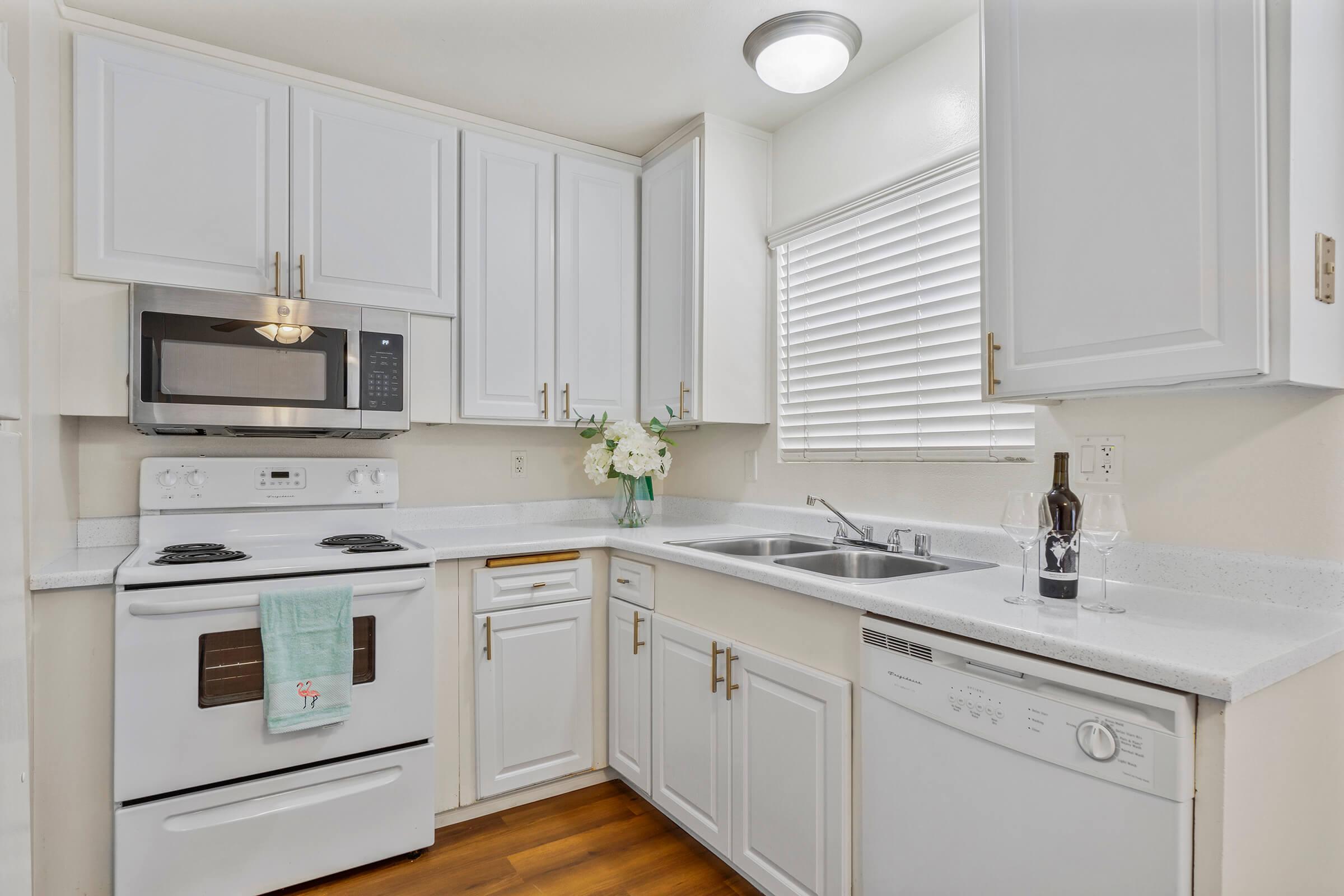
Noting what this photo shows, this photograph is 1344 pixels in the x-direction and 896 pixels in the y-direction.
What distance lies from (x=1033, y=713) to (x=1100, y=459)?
748 millimetres

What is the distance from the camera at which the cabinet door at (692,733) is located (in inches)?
76.7

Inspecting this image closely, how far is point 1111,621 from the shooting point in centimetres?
128

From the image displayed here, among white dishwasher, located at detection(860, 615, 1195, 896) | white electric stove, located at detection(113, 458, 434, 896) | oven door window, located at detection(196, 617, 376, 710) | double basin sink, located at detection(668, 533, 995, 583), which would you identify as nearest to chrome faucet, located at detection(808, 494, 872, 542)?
double basin sink, located at detection(668, 533, 995, 583)

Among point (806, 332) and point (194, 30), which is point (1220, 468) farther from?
point (194, 30)

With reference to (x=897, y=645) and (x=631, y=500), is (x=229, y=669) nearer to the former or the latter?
(x=631, y=500)

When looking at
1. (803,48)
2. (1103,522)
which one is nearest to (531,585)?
(1103,522)

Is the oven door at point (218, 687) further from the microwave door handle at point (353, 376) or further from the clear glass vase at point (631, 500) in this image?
the clear glass vase at point (631, 500)

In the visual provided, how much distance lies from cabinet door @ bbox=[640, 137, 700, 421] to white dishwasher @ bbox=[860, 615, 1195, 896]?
4.63ft

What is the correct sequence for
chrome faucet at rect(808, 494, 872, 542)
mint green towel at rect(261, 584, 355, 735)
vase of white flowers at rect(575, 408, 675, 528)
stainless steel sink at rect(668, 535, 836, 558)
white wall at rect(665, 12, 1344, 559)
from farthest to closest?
vase of white flowers at rect(575, 408, 675, 528) → stainless steel sink at rect(668, 535, 836, 558) → chrome faucet at rect(808, 494, 872, 542) → mint green towel at rect(261, 584, 355, 735) → white wall at rect(665, 12, 1344, 559)

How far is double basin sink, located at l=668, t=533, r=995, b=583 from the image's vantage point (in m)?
1.96

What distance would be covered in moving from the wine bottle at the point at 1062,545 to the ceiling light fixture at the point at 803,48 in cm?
129

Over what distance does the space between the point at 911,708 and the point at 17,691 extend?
141cm

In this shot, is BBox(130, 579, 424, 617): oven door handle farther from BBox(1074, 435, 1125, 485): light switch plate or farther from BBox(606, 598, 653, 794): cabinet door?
BBox(1074, 435, 1125, 485): light switch plate

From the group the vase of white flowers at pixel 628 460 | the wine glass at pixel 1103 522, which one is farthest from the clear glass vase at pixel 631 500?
the wine glass at pixel 1103 522
